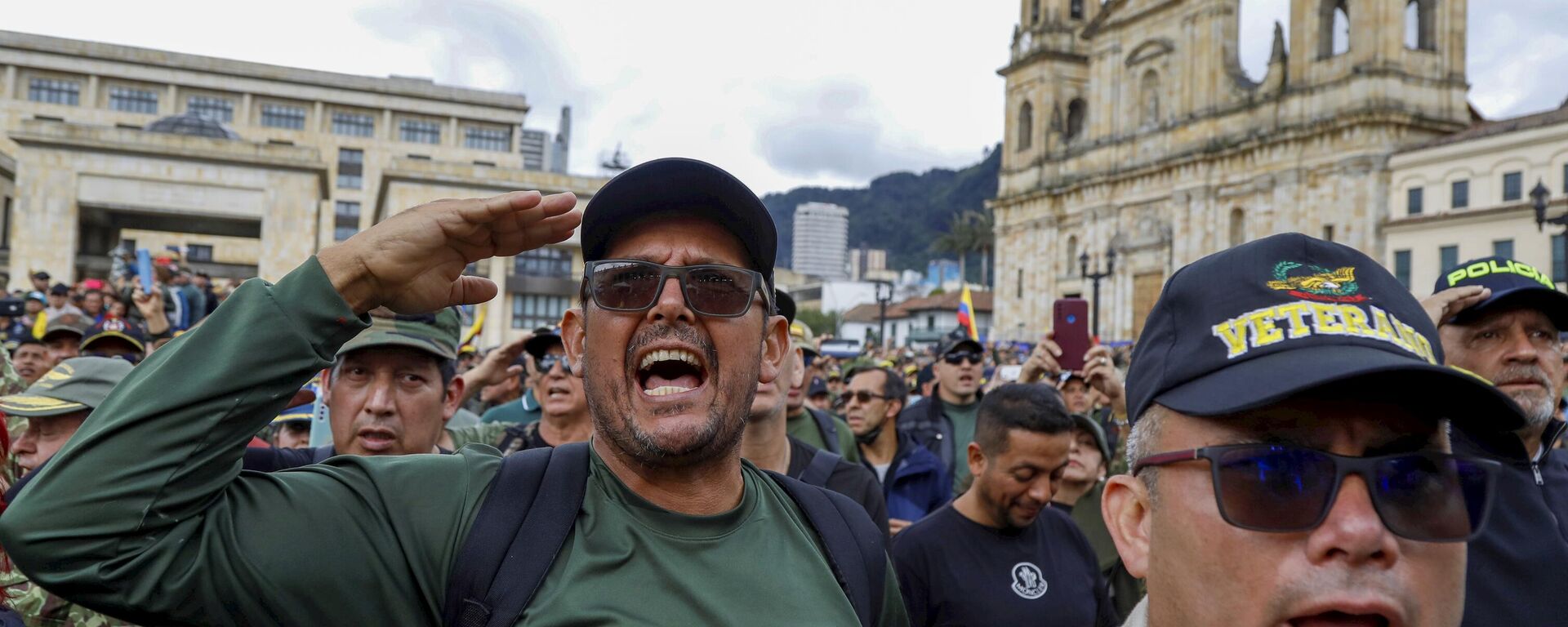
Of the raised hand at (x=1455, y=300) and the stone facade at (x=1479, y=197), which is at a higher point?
the stone facade at (x=1479, y=197)

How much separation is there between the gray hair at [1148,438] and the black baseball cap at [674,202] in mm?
903

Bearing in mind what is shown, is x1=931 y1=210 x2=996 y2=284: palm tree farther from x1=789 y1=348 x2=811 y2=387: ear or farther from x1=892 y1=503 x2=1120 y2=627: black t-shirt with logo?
x1=892 y1=503 x2=1120 y2=627: black t-shirt with logo

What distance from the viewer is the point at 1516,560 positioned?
9.14 feet

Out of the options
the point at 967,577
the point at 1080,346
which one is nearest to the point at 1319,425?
the point at 967,577

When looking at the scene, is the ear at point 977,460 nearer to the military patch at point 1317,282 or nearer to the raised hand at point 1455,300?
the raised hand at point 1455,300

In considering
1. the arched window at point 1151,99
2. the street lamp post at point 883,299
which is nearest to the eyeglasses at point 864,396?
→ the street lamp post at point 883,299

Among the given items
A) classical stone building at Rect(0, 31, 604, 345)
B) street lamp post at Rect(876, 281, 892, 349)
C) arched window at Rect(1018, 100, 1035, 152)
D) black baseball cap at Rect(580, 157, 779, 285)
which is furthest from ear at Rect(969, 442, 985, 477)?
arched window at Rect(1018, 100, 1035, 152)

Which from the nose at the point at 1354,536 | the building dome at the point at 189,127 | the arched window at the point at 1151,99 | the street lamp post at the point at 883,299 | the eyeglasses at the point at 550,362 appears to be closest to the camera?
the nose at the point at 1354,536

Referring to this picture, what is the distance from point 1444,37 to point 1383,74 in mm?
4014

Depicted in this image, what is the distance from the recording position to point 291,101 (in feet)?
222

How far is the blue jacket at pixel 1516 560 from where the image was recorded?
274 cm

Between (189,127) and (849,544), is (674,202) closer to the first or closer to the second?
(849,544)

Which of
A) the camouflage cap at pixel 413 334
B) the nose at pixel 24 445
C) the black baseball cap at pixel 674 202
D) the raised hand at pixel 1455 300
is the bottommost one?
the nose at pixel 24 445

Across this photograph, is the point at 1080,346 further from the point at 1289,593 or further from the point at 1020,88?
the point at 1020,88
